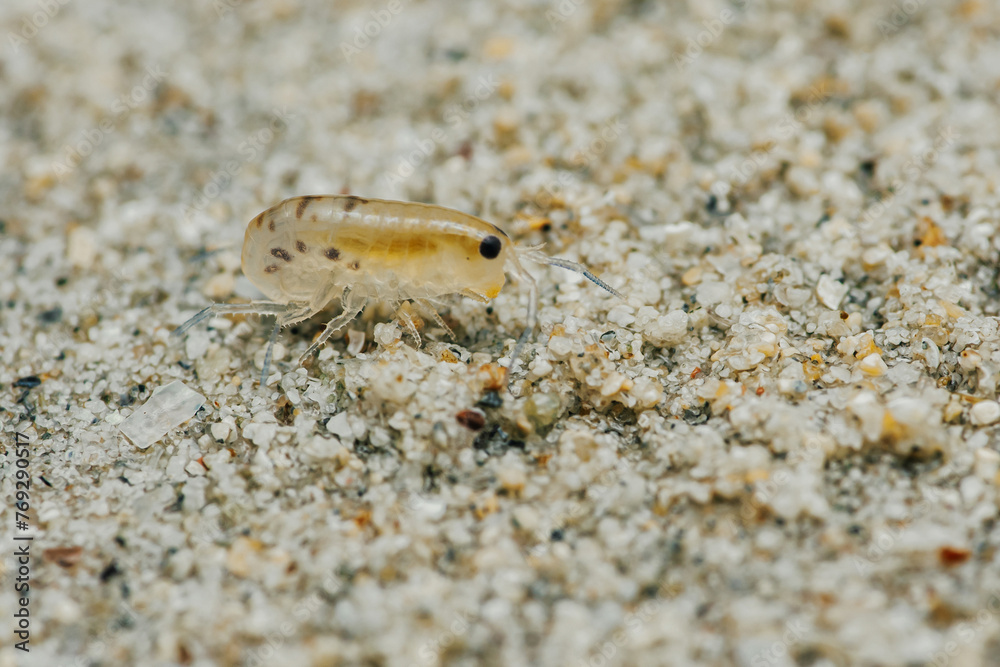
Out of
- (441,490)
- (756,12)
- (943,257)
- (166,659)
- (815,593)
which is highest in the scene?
(756,12)

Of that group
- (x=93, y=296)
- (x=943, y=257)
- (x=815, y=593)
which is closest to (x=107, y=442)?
(x=93, y=296)

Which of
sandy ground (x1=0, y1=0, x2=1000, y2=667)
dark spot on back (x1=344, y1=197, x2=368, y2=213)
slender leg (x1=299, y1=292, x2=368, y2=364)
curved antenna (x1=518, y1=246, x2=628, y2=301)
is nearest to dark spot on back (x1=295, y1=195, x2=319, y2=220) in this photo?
dark spot on back (x1=344, y1=197, x2=368, y2=213)

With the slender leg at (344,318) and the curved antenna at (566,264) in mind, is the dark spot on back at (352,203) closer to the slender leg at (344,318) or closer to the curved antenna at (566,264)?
the slender leg at (344,318)

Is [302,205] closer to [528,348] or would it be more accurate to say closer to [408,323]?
[408,323]

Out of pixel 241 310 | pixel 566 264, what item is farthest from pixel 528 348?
pixel 241 310

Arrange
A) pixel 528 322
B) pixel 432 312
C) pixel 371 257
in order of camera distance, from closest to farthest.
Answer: pixel 528 322 → pixel 371 257 → pixel 432 312

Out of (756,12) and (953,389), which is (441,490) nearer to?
(953,389)
